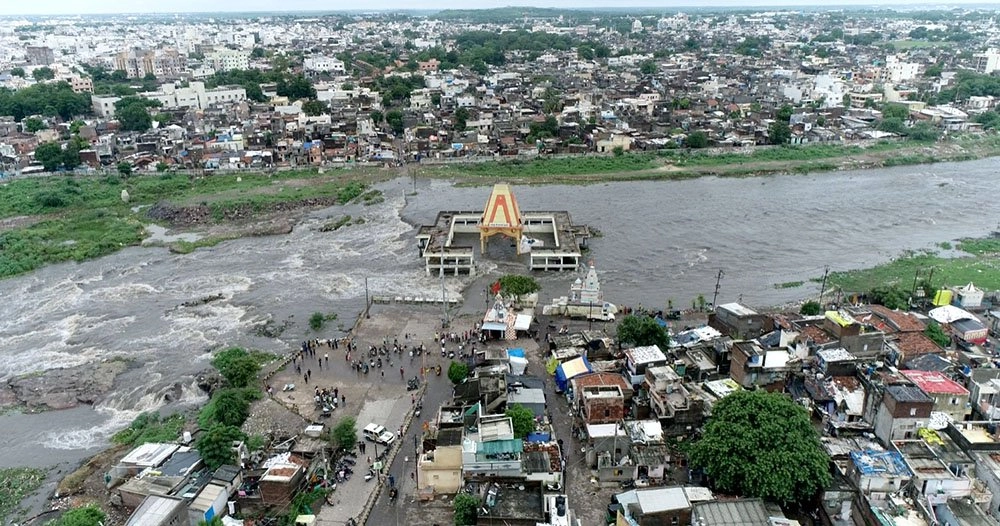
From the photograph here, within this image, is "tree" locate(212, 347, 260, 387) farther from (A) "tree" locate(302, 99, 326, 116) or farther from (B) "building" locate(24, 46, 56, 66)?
(B) "building" locate(24, 46, 56, 66)

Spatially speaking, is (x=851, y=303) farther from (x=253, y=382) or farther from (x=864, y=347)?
(x=253, y=382)

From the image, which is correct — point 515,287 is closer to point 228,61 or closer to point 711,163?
point 711,163

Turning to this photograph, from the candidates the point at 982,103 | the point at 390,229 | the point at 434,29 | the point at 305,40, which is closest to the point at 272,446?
the point at 390,229

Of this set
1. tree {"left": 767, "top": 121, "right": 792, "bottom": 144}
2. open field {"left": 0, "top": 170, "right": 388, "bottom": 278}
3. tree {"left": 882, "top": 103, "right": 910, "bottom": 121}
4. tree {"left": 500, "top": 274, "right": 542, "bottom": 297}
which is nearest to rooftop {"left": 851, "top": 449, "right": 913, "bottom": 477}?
tree {"left": 500, "top": 274, "right": 542, "bottom": 297}

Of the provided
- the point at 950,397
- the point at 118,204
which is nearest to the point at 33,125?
the point at 118,204

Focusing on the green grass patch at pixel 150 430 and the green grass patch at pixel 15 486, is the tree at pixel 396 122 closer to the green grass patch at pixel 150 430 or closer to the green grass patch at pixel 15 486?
the green grass patch at pixel 150 430

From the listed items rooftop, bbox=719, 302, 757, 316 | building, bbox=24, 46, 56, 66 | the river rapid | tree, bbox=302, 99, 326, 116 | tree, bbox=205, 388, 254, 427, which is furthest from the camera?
building, bbox=24, 46, 56, 66

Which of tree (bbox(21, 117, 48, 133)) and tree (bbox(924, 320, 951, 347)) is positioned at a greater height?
tree (bbox(21, 117, 48, 133))

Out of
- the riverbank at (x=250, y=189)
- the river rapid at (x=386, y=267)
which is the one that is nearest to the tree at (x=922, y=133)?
the riverbank at (x=250, y=189)
